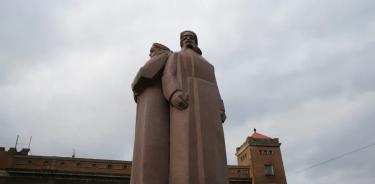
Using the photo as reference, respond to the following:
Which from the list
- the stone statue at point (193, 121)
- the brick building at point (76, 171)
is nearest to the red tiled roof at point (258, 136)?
the brick building at point (76, 171)

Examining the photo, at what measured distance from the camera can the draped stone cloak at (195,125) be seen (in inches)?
171

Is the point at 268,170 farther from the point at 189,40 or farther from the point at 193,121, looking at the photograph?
the point at 193,121

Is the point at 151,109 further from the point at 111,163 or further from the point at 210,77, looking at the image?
the point at 111,163

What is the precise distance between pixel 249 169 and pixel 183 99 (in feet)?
122

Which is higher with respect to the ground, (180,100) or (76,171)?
(76,171)

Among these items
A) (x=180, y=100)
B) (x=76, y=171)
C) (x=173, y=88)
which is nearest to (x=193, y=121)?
(x=180, y=100)

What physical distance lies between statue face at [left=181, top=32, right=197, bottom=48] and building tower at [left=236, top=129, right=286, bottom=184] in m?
35.5

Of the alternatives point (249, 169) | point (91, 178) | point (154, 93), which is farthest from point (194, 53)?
point (249, 169)

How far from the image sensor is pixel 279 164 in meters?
40.6

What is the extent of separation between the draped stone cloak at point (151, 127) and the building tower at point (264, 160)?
35945 millimetres

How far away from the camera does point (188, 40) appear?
5816mm

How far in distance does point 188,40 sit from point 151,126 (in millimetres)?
1769

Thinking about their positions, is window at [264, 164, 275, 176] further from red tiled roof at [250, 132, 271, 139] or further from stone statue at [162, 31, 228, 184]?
stone statue at [162, 31, 228, 184]

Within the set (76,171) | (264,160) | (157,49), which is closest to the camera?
(157,49)
